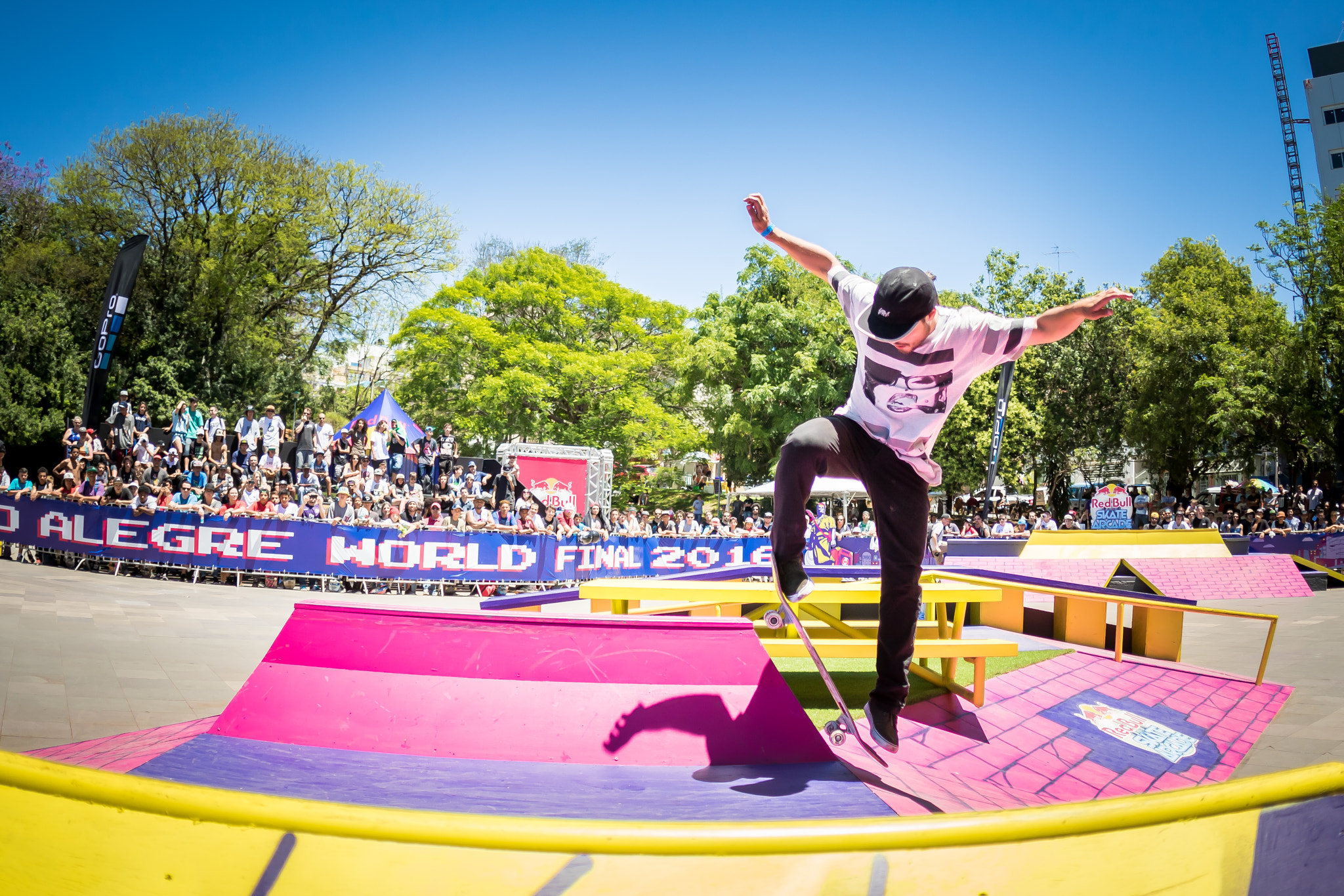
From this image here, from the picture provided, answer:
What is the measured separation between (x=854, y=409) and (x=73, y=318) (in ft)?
117

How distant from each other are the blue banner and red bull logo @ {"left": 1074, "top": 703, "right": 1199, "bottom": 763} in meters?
8.21

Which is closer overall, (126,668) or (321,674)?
(321,674)

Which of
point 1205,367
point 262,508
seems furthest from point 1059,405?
point 262,508

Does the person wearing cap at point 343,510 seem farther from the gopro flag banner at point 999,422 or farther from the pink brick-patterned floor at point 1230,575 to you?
the gopro flag banner at point 999,422

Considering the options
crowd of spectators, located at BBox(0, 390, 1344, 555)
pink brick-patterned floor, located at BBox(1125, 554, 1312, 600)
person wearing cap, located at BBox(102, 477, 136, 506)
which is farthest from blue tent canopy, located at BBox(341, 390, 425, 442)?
pink brick-patterned floor, located at BBox(1125, 554, 1312, 600)

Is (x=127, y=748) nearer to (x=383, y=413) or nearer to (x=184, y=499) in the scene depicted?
(x=184, y=499)

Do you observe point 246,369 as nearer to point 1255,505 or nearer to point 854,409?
point 854,409

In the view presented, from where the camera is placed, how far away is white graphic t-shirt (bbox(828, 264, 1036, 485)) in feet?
11.0

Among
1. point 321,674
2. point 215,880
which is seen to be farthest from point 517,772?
point 215,880

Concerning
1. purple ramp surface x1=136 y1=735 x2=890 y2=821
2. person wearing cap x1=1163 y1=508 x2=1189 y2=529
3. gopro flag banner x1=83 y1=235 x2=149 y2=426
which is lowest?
purple ramp surface x1=136 y1=735 x2=890 y2=821

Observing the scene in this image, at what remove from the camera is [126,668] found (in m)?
6.63

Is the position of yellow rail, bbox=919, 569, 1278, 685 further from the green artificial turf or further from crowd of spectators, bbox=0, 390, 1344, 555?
crowd of spectators, bbox=0, 390, 1344, 555

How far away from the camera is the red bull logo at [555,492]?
22172 millimetres

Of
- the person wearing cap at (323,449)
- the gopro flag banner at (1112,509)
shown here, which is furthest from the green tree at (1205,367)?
the person wearing cap at (323,449)
